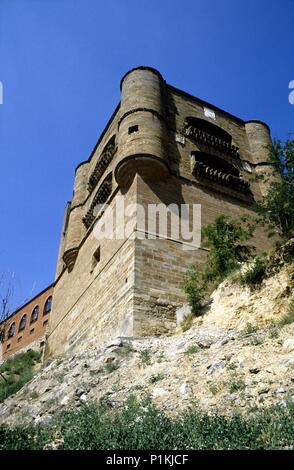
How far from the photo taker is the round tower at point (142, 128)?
12219 millimetres

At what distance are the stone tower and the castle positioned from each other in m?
0.03

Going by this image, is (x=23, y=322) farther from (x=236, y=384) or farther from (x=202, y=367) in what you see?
(x=236, y=384)

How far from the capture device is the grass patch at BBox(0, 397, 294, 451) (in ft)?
11.2

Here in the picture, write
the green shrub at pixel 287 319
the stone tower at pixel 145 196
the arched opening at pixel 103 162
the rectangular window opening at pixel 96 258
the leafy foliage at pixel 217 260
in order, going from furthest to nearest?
the arched opening at pixel 103 162 → the rectangular window opening at pixel 96 258 → the stone tower at pixel 145 196 → the leafy foliage at pixel 217 260 → the green shrub at pixel 287 319

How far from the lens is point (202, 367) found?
18.7 feet

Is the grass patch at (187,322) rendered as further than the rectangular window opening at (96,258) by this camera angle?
No

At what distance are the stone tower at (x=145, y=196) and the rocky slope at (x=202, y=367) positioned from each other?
1.69 m

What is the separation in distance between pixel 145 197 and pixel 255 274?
465cm

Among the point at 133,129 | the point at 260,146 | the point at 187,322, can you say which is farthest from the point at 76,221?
the point at 187,322

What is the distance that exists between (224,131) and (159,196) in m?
6.14

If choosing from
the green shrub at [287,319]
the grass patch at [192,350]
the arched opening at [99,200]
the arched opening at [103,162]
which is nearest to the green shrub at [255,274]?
the green shrub at [287,319]

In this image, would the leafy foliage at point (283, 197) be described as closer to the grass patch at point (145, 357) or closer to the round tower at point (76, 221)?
the grass patch at point (145, 357)

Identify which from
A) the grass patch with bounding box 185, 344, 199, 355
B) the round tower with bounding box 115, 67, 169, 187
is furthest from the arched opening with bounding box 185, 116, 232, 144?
the grass patch with bounding box 185, 344, 199, 355

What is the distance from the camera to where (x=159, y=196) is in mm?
12086
